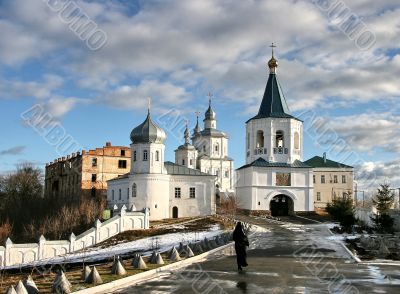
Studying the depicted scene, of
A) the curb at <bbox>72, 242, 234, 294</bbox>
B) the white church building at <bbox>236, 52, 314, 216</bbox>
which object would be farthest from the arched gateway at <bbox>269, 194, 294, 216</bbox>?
the curb at <bbox>72, 242, 234, 294</bbox>

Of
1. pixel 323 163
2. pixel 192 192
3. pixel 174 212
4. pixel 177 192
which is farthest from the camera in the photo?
pixel 323 163

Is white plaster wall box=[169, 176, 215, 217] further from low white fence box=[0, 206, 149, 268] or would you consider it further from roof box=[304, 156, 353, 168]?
roof box=[304, 156, 353, 168]

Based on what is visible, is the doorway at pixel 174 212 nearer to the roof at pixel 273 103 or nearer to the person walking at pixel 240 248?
the roof at pixel 273 103

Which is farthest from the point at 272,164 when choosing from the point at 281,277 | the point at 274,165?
the point at 281,277

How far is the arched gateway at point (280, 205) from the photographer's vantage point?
53.8 metres

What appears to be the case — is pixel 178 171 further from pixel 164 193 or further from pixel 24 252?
pixel 24 252

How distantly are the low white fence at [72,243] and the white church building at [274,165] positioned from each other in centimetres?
1401

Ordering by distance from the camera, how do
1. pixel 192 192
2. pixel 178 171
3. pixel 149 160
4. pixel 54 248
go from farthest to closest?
pixel 178 171 < pixel 192 192 < pixel 149 160 < pixel 54 248

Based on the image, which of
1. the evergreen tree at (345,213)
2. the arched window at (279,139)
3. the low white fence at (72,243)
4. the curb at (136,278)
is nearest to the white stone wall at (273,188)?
the arched window at (279,139)

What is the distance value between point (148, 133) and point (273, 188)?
14.2 metres

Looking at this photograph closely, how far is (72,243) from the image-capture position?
1487 inches

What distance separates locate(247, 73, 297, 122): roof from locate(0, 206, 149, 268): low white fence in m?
18.9

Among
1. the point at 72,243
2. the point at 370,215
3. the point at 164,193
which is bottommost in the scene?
the point at 72,243

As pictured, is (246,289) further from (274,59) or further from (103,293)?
(274,59)
